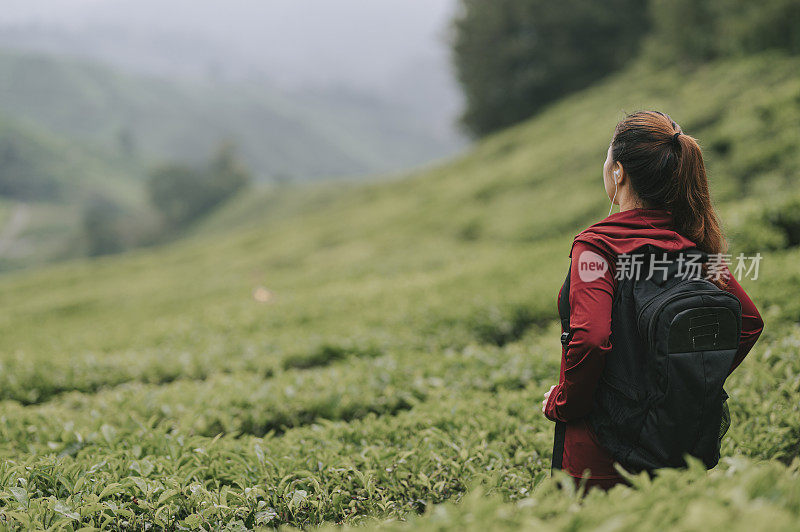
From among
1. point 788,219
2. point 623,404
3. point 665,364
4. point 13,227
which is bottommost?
point 13,227

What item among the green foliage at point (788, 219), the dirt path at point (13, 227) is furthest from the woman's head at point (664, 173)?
the dirt path at point (13, 227)

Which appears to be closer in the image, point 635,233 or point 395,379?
point 635,233

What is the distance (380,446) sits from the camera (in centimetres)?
414

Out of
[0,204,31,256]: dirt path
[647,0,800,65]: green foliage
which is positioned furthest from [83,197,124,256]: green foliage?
[647,0,800,65]: green foliage

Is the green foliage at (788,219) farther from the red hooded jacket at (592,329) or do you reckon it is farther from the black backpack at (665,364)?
the black backpack at (665,364)

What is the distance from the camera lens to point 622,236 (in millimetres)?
2457

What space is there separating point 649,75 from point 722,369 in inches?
1099

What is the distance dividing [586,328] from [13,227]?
129245 mm

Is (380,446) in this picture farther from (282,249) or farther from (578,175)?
(282,249)

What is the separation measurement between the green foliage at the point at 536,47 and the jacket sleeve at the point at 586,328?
3354 centimetres

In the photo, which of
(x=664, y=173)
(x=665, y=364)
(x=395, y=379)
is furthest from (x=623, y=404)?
(x=395, y=379)

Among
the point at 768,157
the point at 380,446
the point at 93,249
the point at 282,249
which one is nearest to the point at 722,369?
the point at 380,446

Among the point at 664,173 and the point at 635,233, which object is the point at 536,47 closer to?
the point at 664,173

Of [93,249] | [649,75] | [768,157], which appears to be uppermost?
[649,75]
